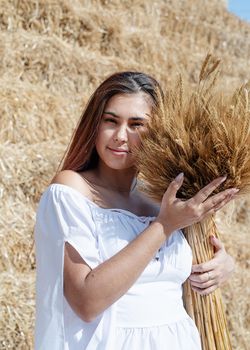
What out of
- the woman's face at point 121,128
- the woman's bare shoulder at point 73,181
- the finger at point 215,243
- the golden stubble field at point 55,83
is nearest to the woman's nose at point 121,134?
the woman's face at point 121,128

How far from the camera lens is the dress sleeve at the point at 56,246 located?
115cm

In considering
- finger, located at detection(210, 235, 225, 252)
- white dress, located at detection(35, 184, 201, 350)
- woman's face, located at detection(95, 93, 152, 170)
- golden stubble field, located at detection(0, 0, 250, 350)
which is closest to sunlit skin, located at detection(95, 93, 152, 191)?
woman's face, located at detection(95, 93, 152, 170)

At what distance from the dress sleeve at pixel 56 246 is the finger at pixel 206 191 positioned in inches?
7.8

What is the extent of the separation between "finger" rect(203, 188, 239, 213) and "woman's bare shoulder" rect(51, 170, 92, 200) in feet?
0.73

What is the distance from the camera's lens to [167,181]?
1.27 m

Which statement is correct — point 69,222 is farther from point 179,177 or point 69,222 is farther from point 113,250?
point 179,177

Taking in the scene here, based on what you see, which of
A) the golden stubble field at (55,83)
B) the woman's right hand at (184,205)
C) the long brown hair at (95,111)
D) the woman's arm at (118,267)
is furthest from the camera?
the golden stubble field at (55,83)

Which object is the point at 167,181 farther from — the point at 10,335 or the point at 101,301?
the point at 10,335

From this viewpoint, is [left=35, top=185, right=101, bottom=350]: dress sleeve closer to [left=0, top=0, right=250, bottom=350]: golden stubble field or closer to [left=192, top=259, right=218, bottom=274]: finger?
[left=192, top=259, right=218, bottom=274]: finger

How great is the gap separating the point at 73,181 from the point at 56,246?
15cm

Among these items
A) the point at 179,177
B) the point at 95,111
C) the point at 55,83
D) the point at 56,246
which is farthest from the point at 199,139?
the point at 55,83

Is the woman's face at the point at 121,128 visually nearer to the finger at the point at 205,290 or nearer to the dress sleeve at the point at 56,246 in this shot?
the dress sleeve at the point at 56,246

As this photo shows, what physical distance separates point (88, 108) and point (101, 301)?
423 mm

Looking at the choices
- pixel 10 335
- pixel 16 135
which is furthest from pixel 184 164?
pixel 16 135
